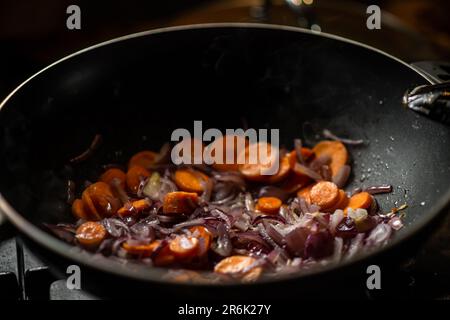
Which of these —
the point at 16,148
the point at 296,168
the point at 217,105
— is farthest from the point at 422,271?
the point at 16,148

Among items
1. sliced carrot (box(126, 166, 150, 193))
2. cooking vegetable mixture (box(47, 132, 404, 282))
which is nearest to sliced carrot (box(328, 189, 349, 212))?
cooking vegetable mixture (box(47, 132, 404, 282))

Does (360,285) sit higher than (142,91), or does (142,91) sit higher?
(142,91)

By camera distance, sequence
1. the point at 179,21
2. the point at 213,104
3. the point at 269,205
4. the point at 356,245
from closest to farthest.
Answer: the point at 356,245 < the point at 269,205 < the point at 213,104 < the point at 179,21

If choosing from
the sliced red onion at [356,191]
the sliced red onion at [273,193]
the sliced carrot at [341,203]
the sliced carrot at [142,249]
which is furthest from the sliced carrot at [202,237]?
the sliced red onion at [356,191]

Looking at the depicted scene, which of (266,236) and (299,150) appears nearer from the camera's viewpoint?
(266,236)

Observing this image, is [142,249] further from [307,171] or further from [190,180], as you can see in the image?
[307,171]

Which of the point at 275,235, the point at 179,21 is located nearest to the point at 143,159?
the point at 275,235
